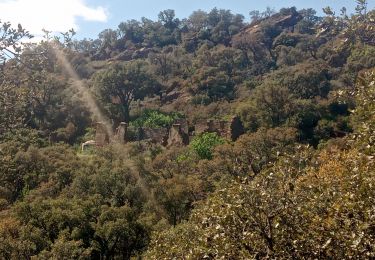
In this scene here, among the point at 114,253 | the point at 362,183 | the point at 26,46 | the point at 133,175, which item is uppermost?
the point at 26,46

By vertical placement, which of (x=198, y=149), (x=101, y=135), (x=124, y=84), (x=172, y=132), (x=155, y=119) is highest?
(x=124, y=84)

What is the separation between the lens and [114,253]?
31.7m

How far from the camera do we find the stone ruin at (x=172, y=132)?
175 feet

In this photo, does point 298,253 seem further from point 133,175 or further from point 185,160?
point 185,160

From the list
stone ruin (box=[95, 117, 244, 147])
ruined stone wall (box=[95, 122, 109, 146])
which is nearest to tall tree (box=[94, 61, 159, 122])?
stone ruin (box=[95, 117, 244, 147])

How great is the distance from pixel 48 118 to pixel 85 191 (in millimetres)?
29916

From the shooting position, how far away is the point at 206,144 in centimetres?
4822

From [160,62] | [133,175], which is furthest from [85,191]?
[160,62]

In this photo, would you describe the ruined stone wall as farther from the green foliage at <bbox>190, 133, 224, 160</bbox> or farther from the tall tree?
the tall tree

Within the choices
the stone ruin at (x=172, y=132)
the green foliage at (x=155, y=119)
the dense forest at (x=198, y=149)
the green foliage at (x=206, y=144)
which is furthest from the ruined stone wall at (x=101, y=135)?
the green foliage at (x=206, y=144)

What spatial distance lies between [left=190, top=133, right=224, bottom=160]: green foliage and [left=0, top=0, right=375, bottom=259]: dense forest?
0.20 m

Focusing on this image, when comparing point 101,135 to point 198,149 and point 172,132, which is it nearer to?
point 172,132

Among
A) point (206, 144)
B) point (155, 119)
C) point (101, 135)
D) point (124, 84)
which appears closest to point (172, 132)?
point (206, 144)

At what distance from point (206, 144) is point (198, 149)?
4.87 feet
